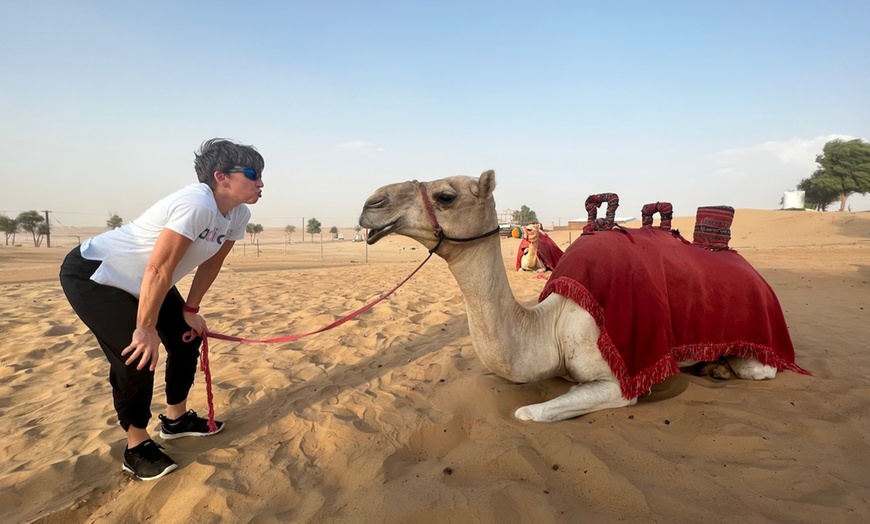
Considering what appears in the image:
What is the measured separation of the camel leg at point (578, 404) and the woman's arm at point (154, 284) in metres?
2.21

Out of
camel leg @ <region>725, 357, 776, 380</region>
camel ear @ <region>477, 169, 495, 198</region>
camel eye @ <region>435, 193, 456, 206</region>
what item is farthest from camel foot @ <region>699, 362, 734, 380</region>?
camel eye @ <region>435, 193, 456, 206</region>

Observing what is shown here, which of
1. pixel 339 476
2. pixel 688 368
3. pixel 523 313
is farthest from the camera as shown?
A: pixel 688 368

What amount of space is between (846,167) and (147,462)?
50.5 m

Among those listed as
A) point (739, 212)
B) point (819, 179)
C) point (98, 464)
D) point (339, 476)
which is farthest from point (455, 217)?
point (819, 179)

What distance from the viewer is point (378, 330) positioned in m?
5.72

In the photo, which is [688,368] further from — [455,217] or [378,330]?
[378,330]

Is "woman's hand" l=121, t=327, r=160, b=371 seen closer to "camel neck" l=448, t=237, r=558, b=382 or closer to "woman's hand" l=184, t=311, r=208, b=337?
"woman's hand" l=184, t=311, r=208, b=337

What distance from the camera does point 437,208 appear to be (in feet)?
8.60

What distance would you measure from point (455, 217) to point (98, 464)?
265cm

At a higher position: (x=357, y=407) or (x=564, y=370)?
(x=564, y=370)

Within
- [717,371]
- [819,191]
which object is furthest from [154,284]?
[819,191]

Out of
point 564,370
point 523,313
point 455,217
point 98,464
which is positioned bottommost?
point 98,464

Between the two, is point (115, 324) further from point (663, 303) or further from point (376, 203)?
point (663, 303)

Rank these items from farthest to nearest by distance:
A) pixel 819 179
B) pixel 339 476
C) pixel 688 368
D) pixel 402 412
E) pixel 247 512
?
1. pixel 819 179
2. pixel 688 368
3. pixel 402 412
4. pixel 339 476
5. pixel 247 512
